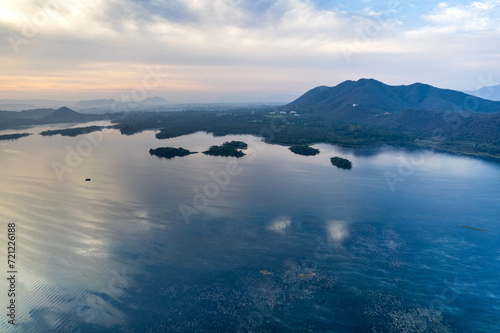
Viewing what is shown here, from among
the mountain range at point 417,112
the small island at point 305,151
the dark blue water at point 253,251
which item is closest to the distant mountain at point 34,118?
the dark blue water at point 253,251

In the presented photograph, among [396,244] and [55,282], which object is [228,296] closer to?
[55,282]

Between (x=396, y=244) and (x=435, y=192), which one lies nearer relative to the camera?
(x=396, y=244)

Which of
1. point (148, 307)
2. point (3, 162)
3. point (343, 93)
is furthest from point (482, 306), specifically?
point (343, 93)

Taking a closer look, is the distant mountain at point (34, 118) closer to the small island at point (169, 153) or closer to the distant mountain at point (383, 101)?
the small island at point (169, 153)

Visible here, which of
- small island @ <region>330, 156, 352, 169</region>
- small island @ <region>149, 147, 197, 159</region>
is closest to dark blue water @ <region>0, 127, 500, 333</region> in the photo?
small island @ <region>330, 156, 352, 169</region>

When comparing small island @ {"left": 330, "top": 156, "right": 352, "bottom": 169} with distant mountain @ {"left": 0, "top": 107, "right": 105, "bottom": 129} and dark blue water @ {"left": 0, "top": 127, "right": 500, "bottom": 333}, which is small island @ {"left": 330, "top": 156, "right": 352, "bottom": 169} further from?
distant mountain @ {"left": 0, "top": 107, "right": 105, "bottom": 129}

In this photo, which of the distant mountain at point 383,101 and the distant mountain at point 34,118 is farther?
the distant mountain at point 383,101
